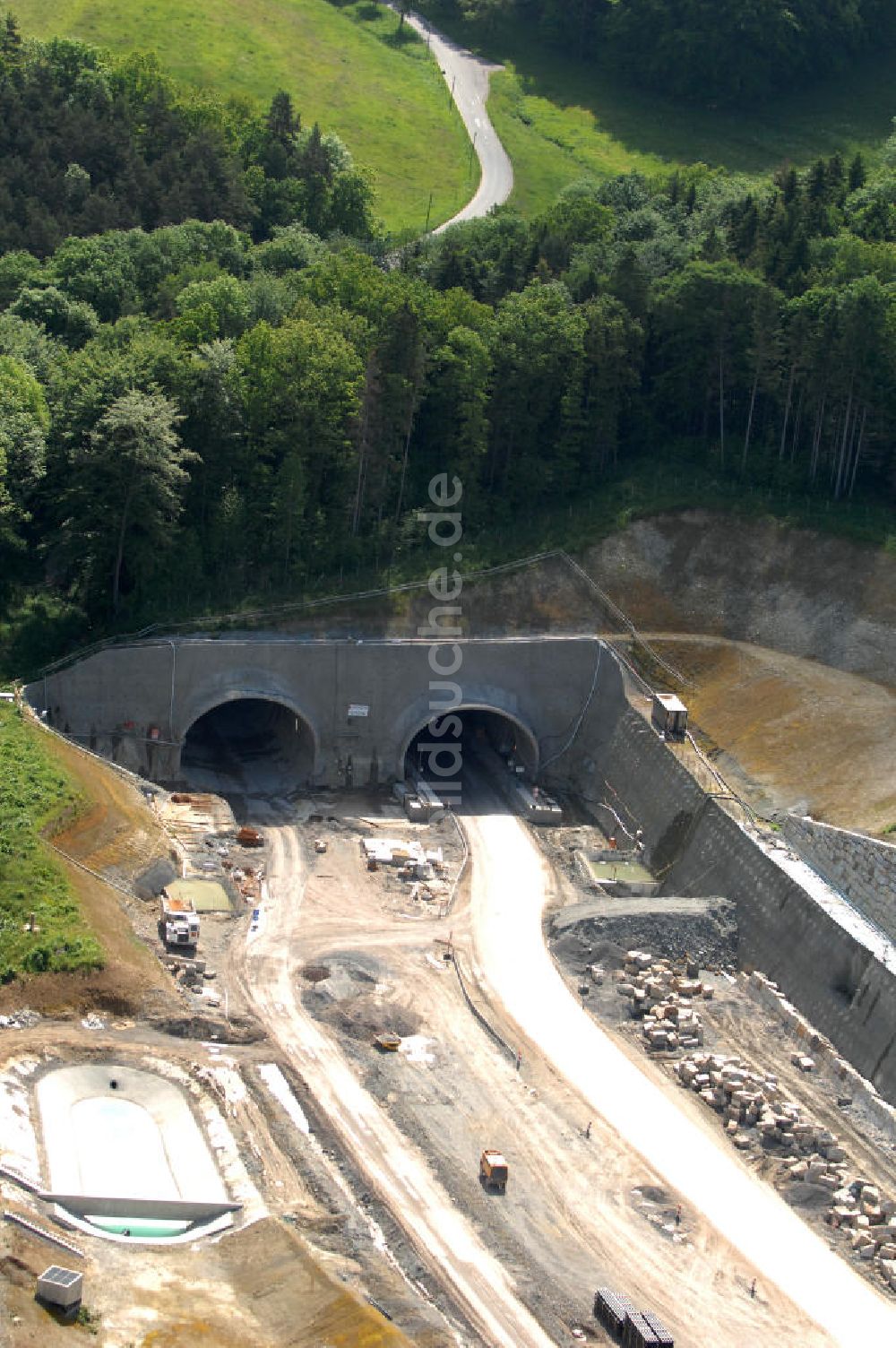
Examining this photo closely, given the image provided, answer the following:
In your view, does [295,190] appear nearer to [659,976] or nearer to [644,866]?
[644,866]

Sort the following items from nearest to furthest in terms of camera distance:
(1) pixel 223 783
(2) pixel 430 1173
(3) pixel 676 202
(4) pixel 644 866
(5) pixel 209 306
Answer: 1. (2) pixel 430 1173
2. (4) pixel 644 866
3. (1) pixel 223 783
4. (5) pixel 209 306
5. (3) pixel 676 202

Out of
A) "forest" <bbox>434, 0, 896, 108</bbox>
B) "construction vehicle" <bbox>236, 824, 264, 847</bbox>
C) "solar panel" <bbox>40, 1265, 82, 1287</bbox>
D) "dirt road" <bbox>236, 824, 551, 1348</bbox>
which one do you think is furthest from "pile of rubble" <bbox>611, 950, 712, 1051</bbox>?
"forest" <bbox>434, 0, 896, 108</bbox>

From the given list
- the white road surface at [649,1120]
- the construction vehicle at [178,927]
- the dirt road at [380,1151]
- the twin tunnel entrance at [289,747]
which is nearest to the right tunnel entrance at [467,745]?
the twin tunnel entrance at [289,747]

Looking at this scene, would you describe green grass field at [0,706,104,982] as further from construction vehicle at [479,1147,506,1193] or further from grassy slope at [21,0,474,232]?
grassy slope at [21,0,474,232]

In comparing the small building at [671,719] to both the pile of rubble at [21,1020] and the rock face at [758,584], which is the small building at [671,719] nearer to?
the rock face at [758,584]

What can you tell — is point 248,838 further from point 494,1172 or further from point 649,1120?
point 494,1172

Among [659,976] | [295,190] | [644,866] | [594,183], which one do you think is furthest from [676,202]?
[659,976]
